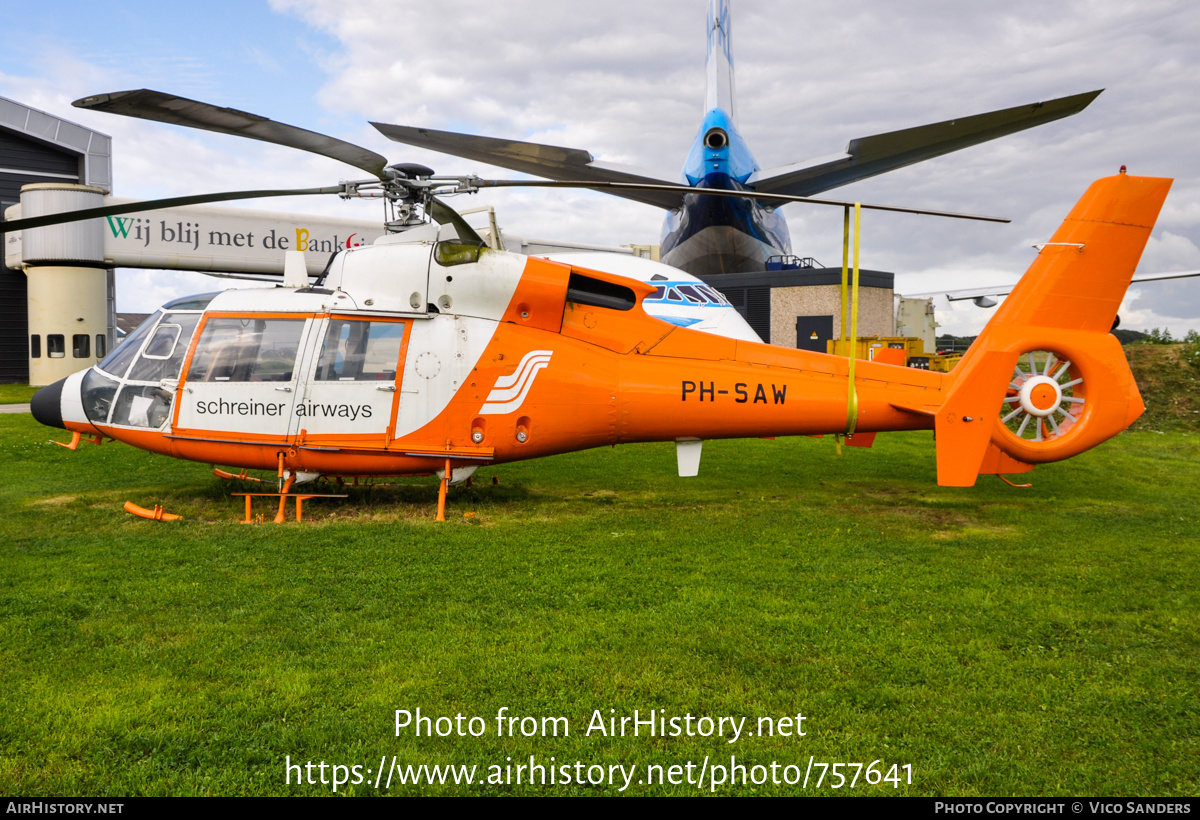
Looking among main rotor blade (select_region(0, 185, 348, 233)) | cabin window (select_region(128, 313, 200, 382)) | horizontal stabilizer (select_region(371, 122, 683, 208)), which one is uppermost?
horizontal stabilizer (select_region(371, 122, 683, 208))

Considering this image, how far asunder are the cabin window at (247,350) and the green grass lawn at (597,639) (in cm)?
164

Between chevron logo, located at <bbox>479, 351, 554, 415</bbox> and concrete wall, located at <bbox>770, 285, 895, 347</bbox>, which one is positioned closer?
chevron logo, located at <bbox>479, 351, 554, 415</bbox>

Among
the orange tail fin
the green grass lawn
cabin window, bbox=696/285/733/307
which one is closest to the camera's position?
the green grass lawn

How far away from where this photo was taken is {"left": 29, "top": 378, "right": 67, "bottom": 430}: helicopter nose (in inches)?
350

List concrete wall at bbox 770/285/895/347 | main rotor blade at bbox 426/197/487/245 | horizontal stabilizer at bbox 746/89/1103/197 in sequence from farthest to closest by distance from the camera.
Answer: concrete wall at bbox 770/285/895/347 → horizontal stabilizer at bbox 746/89/1103/197 → main rotor blade at bbox 426/197/487/245

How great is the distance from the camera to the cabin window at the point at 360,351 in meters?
8.34

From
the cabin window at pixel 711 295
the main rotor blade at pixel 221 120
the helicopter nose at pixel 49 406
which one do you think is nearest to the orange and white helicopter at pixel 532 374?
the helicopter nose at pixel 49 406

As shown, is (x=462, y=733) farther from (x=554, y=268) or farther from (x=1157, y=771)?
(x=554, y=268)

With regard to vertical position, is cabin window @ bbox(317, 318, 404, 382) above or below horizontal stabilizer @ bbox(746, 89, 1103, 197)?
below

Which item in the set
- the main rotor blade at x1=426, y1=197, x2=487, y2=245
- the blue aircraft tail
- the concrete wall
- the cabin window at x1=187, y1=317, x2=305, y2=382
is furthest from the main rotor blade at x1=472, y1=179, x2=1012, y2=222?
the blue aircraft tail

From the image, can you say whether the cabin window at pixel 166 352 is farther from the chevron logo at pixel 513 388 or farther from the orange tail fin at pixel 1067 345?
the orange tail fin at pixel 1067 345

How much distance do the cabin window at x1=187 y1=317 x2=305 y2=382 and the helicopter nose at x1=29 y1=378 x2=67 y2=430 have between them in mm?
1873

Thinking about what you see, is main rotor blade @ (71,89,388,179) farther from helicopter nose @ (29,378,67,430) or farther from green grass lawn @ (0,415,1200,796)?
helicopter nose @ (29,378,67,430)

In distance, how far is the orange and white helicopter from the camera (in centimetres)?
830
